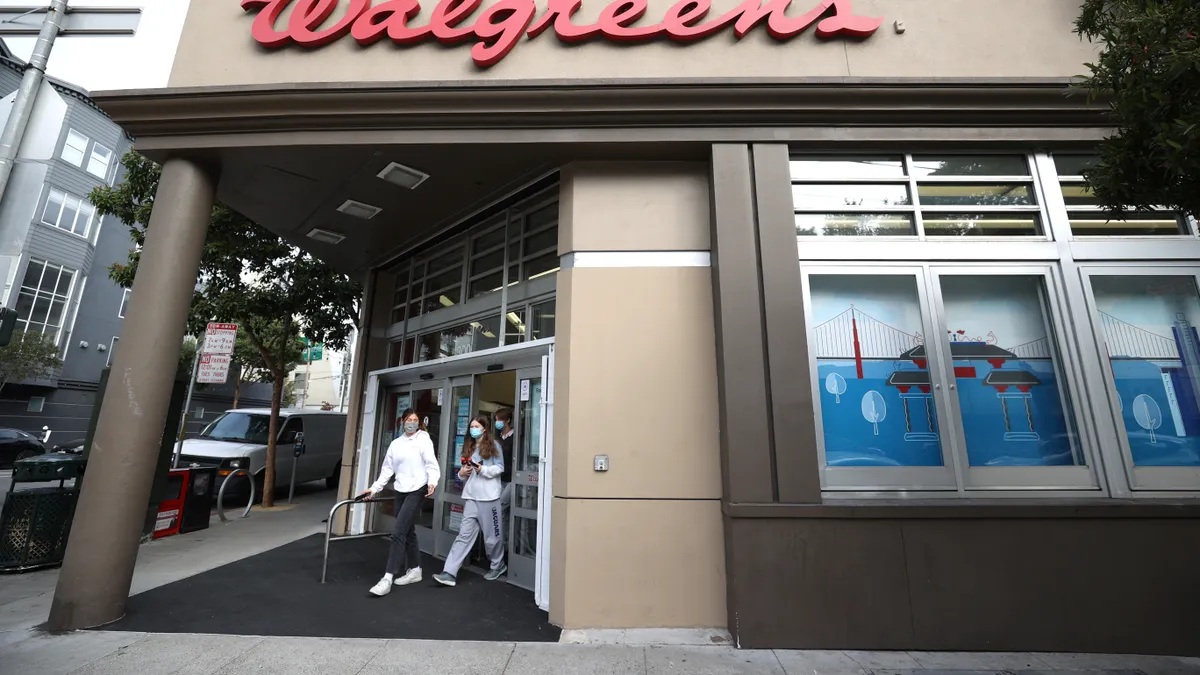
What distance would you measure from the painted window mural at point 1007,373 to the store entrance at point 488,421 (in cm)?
398

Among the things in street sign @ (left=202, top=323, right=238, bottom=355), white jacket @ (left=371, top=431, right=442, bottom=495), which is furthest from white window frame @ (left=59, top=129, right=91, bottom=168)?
white jacket @ (left=371, top=431, right=442, bottom=495)

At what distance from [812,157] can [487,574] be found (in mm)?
5693

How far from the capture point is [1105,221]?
4.75 metres

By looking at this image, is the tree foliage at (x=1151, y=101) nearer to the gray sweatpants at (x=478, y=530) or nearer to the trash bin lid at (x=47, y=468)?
the gray sweatpants at (x=478, y=530)

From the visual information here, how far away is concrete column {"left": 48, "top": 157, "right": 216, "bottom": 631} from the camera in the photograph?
4.18 meters

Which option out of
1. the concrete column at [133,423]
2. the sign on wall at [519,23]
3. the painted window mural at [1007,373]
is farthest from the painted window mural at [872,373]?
the concrete column at [133,423]

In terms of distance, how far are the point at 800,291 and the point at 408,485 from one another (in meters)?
4.45

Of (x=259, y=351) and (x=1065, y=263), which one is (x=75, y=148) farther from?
(x=1065, y=263)

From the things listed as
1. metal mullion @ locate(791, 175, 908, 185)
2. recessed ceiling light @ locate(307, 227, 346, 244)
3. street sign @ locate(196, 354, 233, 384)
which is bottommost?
street sign @ locate(196, 354, 233, 384)

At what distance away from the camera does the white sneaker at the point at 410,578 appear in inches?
213

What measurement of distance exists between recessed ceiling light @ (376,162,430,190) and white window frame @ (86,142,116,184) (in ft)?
89.0

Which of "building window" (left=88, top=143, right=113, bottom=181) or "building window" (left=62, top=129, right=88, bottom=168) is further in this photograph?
"building window" (left=88, top=143, right=113, bottom=181)

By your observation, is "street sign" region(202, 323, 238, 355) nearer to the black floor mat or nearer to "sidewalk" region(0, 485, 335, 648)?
"sidewalk" region(0, 485, 335, 648)

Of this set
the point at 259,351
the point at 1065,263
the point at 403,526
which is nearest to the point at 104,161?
the point at 259,351
